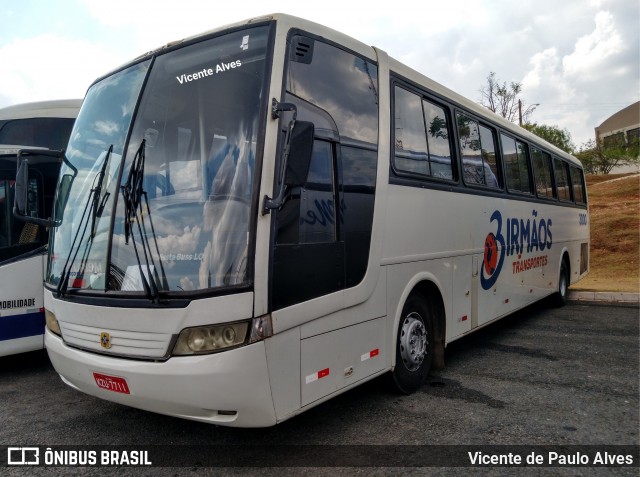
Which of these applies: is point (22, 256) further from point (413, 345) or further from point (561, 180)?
point (561, 180)

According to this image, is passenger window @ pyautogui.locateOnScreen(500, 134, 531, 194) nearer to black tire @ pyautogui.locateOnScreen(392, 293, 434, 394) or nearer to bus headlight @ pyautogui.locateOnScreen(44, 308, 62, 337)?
black tire @ pyautogui.locateOnScreen(392, 293, 434, 394)

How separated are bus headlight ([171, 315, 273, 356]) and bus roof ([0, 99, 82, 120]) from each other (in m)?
5.08

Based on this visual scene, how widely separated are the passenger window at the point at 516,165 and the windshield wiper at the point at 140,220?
5448mm

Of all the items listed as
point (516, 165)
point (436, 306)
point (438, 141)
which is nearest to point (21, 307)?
point (436, 306)

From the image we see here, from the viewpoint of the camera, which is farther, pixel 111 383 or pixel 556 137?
pixel 556 137

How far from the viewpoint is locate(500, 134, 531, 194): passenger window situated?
7512mm

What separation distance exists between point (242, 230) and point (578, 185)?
1080 cm

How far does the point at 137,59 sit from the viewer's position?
13.7ft

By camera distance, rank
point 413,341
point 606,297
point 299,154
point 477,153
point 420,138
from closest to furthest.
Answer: point 299,154 < point 413,341 < point 420,138 < point 477,153 < point 606,297

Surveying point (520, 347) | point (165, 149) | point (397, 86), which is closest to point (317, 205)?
point (165, 149)

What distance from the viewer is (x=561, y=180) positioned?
10.4 meters

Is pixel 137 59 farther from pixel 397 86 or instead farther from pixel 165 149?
pixel 397 86

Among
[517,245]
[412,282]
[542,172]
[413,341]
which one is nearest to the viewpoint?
[412,282]

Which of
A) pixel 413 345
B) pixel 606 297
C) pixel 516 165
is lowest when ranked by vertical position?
pixel 413 345
